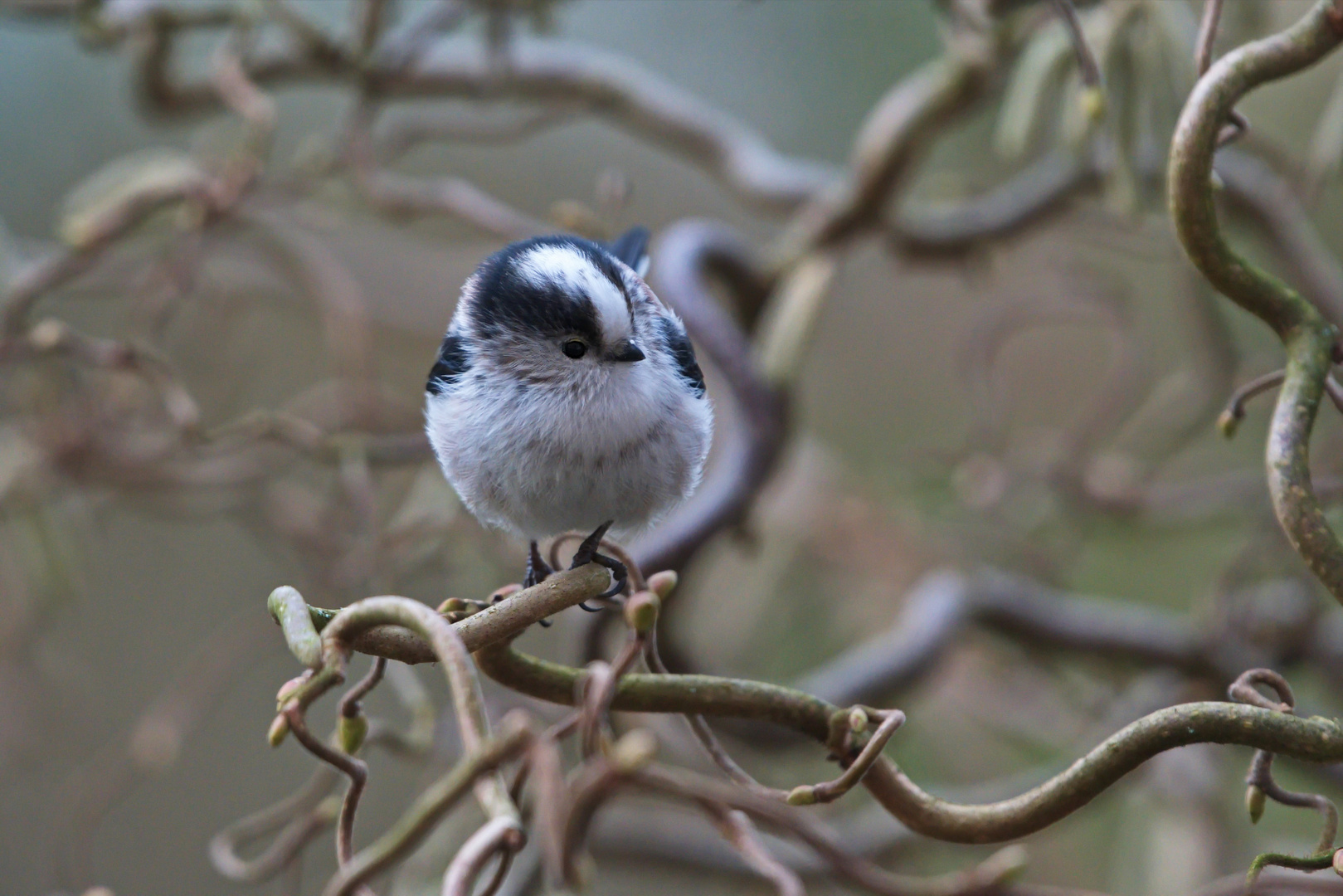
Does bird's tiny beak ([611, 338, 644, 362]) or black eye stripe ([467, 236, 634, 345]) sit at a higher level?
black eye stripe ([467, 236, 634, 345])

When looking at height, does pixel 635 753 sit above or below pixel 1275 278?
below

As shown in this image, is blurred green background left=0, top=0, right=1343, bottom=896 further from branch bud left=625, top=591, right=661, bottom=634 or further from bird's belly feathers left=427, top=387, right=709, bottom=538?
branch bud left=625, top=591, right=661, bottom=634

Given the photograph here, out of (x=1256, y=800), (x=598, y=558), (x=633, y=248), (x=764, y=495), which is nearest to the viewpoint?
Answer: (x=1256, y=800)

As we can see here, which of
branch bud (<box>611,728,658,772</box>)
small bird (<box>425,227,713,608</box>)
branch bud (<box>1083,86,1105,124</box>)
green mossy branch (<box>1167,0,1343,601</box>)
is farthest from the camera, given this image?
small bird (<box>425,227,713,608</box>)

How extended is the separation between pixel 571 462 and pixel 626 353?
0.43 ft

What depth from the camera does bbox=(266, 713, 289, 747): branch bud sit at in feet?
2.17

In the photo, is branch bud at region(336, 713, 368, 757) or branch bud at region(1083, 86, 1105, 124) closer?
branch bud at region(336, 713, 368, 757)

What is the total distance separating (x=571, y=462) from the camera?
4.10 feet

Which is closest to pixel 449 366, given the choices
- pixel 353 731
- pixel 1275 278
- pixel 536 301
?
pixel 536 301

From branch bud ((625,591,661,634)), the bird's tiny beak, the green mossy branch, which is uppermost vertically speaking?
the green mossy branch

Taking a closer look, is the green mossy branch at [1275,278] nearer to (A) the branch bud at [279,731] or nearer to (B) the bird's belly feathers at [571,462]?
(B) the bird's belly feathers at [571,462]

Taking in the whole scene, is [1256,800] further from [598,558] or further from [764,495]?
[764,495]

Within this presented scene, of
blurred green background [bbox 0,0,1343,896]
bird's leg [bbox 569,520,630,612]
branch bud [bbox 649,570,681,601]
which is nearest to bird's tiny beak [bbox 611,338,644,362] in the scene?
bird's leg [bbox 569,520,630,612]

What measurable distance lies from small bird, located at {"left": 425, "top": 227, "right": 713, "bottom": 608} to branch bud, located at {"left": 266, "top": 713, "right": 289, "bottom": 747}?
1.89 ft
